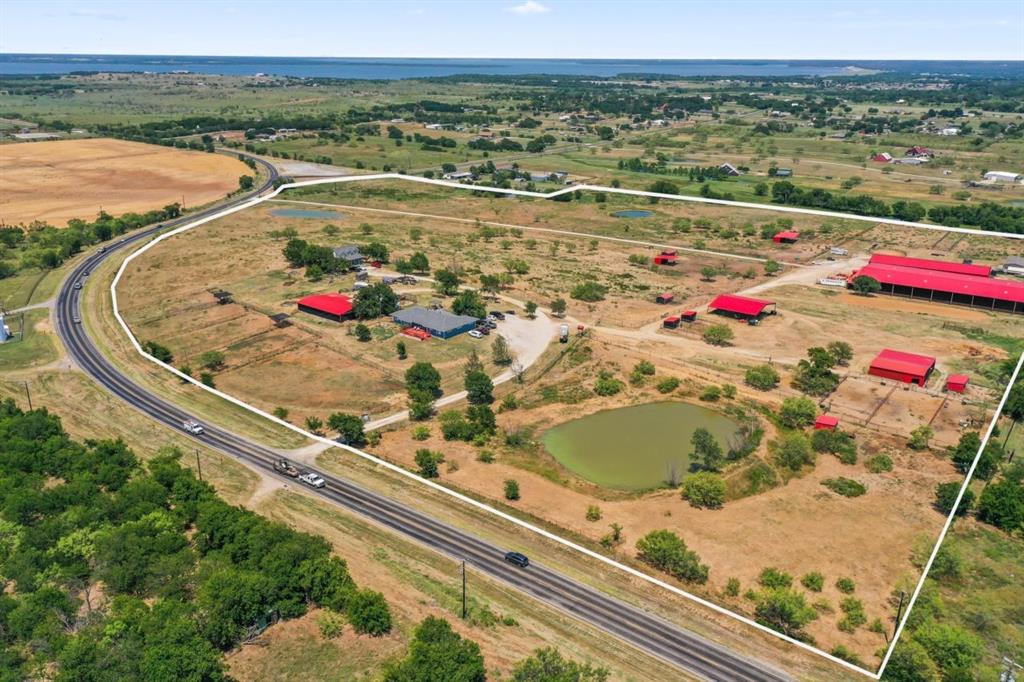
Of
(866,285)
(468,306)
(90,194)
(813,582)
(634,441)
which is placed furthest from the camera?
(90,194)

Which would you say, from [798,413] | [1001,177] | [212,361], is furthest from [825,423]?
[1001,177]

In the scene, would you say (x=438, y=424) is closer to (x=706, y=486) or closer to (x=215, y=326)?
(x=706, y=486)

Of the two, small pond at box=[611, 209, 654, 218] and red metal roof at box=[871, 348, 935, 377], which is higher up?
small pond at box=[611, 209, 654, 218]

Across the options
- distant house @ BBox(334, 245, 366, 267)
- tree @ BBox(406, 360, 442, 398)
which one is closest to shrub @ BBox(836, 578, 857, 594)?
tree @ BBox(406, 360, 442, 398)

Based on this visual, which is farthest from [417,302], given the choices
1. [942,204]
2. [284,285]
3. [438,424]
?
[942,204]

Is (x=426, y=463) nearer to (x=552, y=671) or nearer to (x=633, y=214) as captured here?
(x=552, y=671)

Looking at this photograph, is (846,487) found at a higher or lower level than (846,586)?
higher

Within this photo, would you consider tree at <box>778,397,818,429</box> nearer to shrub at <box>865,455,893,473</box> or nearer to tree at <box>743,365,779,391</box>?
tree at <box>743,365,779,391</box>
